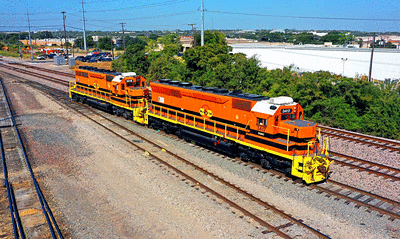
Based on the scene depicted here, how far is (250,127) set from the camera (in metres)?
15.5

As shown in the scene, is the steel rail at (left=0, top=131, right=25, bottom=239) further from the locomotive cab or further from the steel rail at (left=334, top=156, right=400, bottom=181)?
the steel rail at (left=334, top=156, right=400, bottom=181)

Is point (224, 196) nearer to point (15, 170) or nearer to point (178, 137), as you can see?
point (178, 137)

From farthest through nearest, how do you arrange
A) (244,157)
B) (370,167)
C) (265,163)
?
(244,157) → (370,167) → (265,163)

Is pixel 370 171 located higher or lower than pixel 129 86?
lower

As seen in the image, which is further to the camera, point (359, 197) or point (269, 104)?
point (269, 104)

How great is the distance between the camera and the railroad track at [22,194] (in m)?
10.5

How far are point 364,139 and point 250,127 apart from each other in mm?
8830

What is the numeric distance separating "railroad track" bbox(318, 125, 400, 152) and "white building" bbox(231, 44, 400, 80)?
18271 mm

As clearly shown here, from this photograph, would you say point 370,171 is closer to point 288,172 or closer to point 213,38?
point 288,172

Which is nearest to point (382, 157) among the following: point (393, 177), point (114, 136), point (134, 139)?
point (393, 177)

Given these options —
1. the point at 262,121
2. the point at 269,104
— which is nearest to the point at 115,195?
the point at 262,121

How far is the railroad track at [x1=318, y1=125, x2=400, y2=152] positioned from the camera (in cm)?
1803

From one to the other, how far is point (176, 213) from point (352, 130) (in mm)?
16057

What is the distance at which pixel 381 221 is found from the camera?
10766 mm
